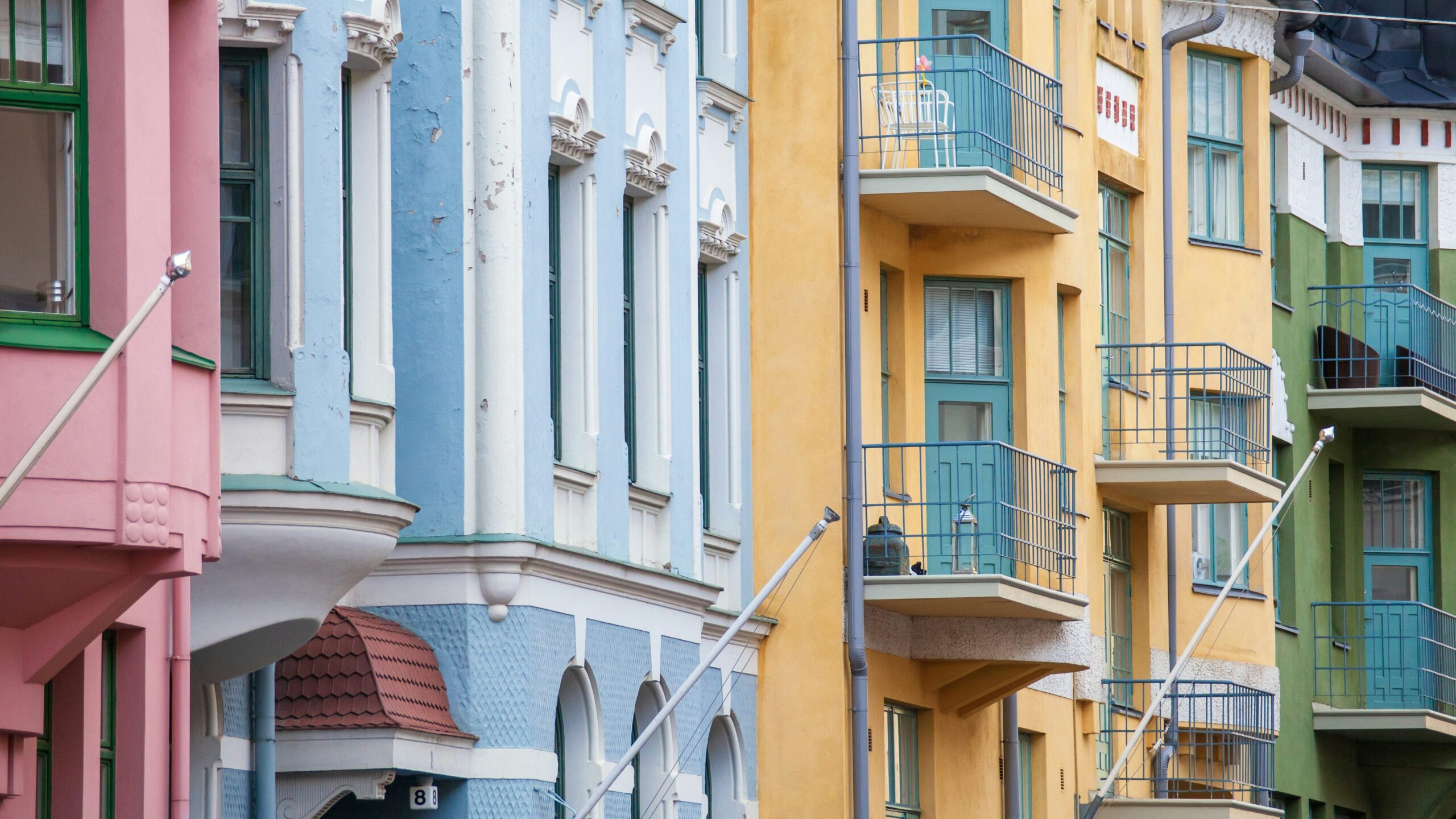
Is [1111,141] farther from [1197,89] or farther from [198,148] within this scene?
[198,148]

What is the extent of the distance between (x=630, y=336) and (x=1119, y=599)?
10.8 meters

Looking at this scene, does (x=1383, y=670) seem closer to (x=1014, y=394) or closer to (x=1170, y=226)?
(x=1170, y=226)

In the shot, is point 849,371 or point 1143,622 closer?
point 849,371

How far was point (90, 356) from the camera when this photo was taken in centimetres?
1409

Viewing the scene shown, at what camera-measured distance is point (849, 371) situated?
25.4m

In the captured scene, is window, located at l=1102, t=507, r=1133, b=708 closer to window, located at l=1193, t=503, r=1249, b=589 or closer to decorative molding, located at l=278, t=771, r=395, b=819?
window, located at l=1193, t=503, r=1249, b=589

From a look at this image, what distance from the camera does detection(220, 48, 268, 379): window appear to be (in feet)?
58.1

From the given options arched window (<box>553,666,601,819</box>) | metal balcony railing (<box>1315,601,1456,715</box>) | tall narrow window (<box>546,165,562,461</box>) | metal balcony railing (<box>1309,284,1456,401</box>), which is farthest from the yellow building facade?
tall narrow window (<box>546,165,562,461</box>)

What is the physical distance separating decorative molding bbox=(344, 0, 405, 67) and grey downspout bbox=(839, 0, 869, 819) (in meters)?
7.18

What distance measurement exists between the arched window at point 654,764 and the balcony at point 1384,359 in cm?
1626

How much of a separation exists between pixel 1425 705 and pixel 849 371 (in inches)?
558

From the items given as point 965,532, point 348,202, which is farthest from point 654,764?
point 348,202

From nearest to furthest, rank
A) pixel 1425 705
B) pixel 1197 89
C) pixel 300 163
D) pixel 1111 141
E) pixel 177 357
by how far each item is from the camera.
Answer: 1. pixel 177 357
2. pixel 300 163
3. pixel 1111 141
4. pixel 1197 89
5. pixel 1425 705

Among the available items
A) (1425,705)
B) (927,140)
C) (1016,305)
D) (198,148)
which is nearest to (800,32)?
(927,140)
